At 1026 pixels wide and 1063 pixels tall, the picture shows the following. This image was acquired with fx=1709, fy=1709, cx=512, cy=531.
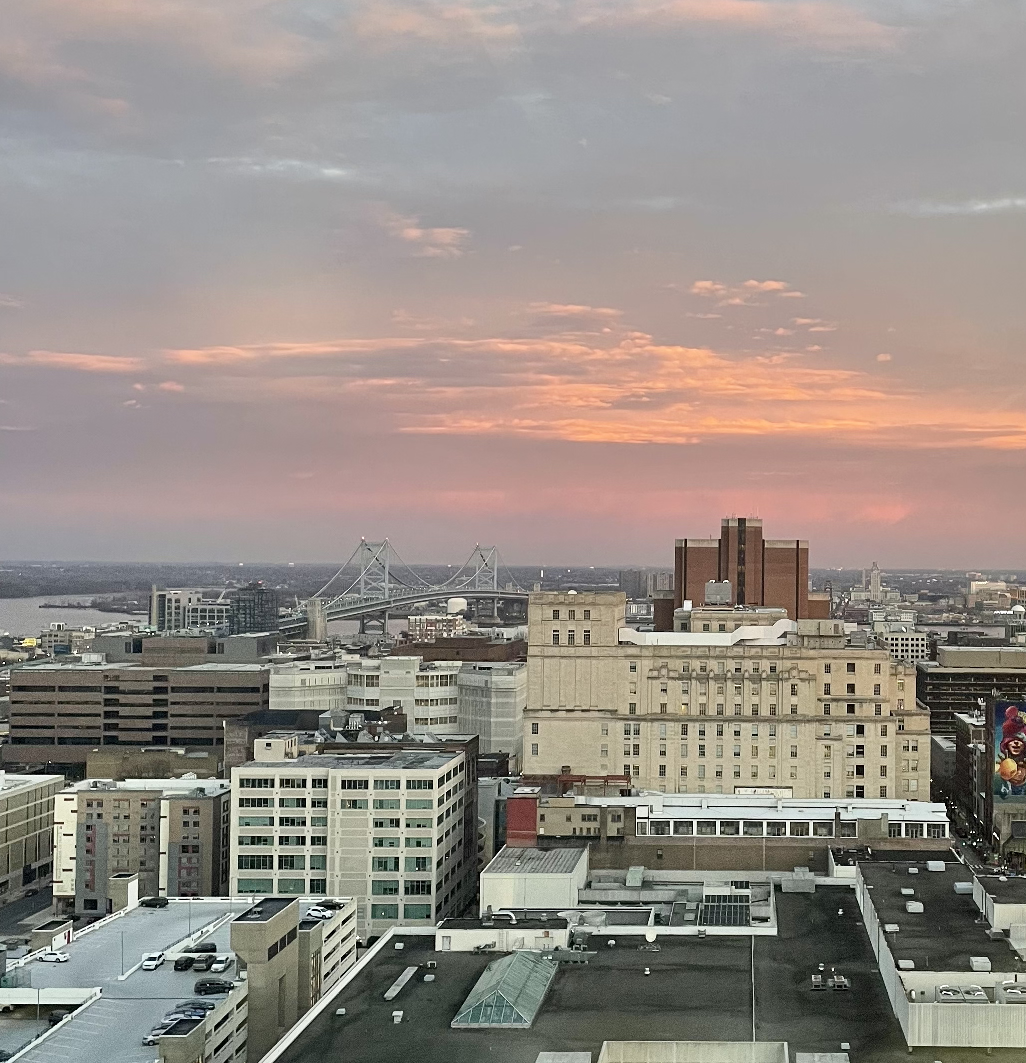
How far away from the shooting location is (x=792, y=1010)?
44.8 meters

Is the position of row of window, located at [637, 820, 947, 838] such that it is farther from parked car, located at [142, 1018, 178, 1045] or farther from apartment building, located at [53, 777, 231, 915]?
parked car, located at [142, 1018, 178, 1045]

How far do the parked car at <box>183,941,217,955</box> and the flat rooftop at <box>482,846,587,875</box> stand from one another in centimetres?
996

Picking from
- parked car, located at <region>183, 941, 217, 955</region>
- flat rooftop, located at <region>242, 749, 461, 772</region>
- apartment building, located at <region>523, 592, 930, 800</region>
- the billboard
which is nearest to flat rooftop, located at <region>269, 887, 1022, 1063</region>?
parked car, located at <region>183, 941, 217, 955</region>

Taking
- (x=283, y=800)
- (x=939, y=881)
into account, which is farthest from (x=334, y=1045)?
(x=283, y=800)

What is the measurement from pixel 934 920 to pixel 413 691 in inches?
2587

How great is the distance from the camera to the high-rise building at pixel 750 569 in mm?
126688

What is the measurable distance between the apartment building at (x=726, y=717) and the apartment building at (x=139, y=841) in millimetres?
15107

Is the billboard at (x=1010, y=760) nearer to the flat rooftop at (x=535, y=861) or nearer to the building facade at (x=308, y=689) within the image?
the flat rooftop at (x=535, y=861)

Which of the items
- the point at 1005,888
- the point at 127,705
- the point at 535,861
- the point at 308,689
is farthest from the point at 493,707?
the point at 1005,888

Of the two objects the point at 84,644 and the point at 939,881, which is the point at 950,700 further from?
the point at 84,644

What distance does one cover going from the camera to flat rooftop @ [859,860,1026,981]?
46531 millimetres

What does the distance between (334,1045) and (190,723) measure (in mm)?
89701

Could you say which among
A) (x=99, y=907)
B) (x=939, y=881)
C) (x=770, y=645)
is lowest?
(x=99, y=907)

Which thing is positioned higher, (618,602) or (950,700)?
(618,602)
